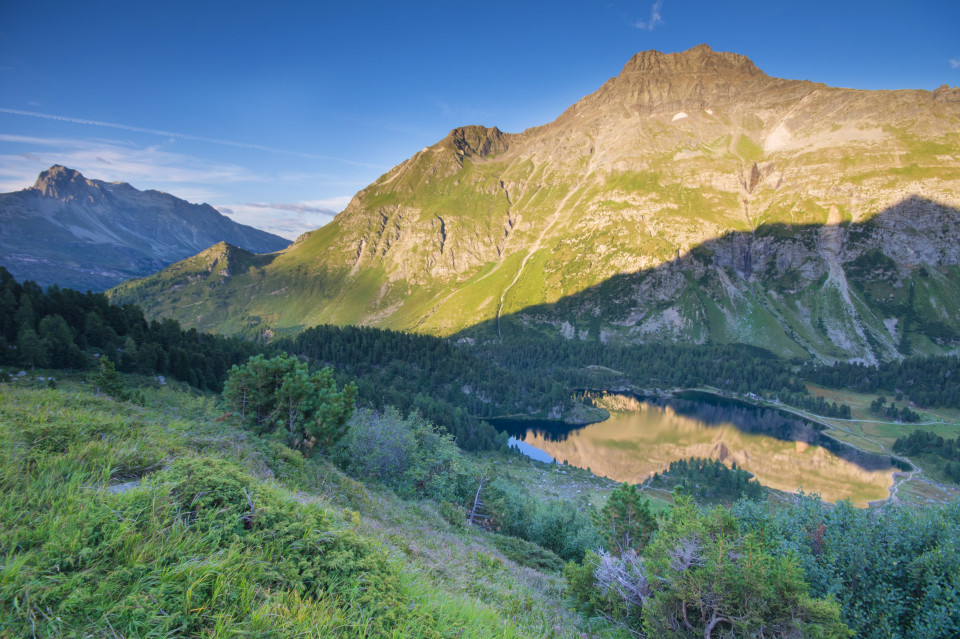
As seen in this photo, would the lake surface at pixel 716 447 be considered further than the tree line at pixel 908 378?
No

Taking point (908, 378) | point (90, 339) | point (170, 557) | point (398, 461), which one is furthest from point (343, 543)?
point (908, 378)

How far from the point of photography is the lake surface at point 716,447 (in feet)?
306

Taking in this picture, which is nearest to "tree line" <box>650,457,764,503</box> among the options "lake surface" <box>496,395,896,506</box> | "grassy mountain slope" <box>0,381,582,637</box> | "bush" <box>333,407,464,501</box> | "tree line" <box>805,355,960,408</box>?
"lake surface" <box>496,395,896,506</box>

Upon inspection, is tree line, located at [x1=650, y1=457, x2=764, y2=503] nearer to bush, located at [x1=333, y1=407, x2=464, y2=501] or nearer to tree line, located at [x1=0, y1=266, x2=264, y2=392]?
bush, located at [x1=333, y1=407, x2=464, y2=501]

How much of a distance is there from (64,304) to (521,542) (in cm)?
5964

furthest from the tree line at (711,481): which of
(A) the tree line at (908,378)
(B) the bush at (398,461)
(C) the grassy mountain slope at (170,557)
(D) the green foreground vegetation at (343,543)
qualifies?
(A) the tree line at (908,378)

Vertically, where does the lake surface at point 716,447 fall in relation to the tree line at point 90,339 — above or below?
below

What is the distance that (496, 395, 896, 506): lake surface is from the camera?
93250 mm

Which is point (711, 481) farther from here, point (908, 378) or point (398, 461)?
A: point (908, 378)

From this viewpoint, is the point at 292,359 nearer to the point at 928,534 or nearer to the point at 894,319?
the point at 928,534

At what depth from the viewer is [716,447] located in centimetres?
11106

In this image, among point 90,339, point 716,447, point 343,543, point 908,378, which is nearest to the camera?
point 343,543

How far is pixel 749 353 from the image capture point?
186375mm

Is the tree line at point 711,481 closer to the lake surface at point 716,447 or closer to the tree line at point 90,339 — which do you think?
the lake surface at point 716,447
